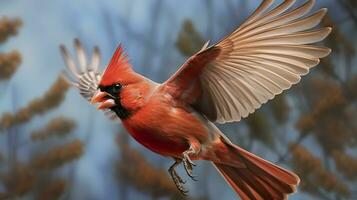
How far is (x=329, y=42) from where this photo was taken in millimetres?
2025

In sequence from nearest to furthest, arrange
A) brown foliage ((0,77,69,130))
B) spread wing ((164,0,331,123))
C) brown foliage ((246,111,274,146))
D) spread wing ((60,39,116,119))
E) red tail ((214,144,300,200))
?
spread wing ((164,0,331,123)), red tail ((214,144,300,200)), spread wing ((60,39,116,119)), brown foliage ((0,77,69,130)), brown foliage ((246,111,274,146))

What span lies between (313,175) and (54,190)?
0.83m

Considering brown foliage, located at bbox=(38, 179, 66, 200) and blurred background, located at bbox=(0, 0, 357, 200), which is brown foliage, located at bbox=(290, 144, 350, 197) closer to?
blurred background, located at bbox=(0, 0, 357, 200)

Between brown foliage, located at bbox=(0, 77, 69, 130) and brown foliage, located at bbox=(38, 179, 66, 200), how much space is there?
0.21 m

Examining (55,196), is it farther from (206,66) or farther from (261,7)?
(261,7)

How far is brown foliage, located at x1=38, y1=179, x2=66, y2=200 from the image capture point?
1848mm

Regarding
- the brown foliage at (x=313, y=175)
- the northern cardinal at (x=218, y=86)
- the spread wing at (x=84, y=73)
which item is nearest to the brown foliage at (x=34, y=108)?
the spread wing at (x=84, y=73)

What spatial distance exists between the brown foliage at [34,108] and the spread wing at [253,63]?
3.00 ft

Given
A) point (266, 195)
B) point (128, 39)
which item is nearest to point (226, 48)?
point (266, 195)

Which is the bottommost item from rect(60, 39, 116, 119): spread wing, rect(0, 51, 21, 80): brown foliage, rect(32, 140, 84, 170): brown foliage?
rect(32, 140, 84, 170): brown foliage

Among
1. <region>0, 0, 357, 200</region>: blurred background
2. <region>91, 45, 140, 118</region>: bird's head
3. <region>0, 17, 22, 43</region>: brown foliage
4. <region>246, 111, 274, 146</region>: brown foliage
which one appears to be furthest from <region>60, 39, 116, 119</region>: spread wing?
<region>246, 111, 274, 146</region>: brown foliage

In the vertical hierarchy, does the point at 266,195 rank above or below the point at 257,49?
below

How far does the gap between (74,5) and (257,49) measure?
103 cm

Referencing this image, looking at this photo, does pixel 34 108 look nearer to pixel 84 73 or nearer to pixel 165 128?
pixel 84 73
